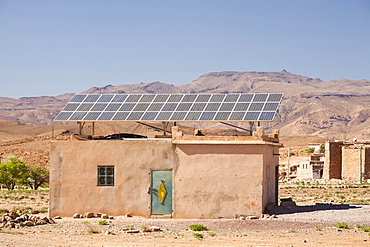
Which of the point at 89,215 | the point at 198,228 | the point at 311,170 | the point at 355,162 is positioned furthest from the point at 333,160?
the point at 198,228

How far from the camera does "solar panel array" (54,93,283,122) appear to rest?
21891mm

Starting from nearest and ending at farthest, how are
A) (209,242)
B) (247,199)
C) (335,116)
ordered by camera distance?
(209,242)
(247,199)
(335,116)

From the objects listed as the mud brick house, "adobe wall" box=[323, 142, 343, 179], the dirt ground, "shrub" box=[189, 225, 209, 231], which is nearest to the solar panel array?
the mud brick house

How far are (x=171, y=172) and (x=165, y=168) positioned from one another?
0.88 feet

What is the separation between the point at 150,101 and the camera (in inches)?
938

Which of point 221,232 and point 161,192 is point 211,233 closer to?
point 221,232

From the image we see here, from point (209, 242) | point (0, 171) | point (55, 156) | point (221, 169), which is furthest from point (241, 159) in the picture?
point (0, 171)

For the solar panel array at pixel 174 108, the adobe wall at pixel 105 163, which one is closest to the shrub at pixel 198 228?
the adobe wall at pixel 105 163

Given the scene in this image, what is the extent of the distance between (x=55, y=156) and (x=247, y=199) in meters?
7.44

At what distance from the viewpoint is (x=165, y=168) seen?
21.4m

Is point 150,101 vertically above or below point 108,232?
above

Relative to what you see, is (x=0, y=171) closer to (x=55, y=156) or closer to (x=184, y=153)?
(x=55, y=156)

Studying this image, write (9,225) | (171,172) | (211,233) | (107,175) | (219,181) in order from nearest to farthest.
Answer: (211,233) → (9,225) → (219,181) → (171,172) → (107,175)

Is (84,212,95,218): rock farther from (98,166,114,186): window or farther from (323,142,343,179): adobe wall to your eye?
(323,142,343,179): adobe wall
